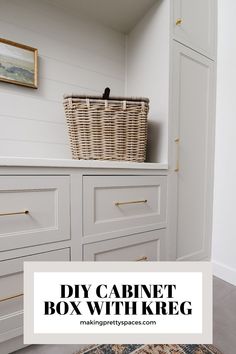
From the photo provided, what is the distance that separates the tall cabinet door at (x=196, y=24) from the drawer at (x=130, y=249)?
1.07 m

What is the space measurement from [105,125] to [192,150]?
23.3 inches

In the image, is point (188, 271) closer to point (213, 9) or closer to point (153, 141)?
point (153, 141)

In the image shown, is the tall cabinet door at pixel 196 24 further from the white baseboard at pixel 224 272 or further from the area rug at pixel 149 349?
the area rug at pixel 149 349

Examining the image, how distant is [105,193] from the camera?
2.99 ft

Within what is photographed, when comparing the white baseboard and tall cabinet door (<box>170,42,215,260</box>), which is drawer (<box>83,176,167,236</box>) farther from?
the white baseboard

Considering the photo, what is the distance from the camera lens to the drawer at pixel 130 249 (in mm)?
896

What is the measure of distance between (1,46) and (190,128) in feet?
3.54

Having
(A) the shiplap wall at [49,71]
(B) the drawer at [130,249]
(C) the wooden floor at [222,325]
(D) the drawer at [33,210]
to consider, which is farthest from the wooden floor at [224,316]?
(A) the shiplap wall at [49,71]

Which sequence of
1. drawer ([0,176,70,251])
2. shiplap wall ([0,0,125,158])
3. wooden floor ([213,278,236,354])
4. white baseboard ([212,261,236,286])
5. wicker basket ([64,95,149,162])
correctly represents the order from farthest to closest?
white baseboard ([212,261,236,286]) → shiplap wall ([0,0,125,158]) → wicker basket ([64,95,149,162]) → wooden floor ([213,278,236,354]) → drawer ([0,176,70,251])

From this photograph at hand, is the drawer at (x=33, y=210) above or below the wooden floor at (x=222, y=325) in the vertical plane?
above

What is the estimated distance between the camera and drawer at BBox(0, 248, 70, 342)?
0.73 m

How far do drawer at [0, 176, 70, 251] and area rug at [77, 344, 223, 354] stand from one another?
0.45m

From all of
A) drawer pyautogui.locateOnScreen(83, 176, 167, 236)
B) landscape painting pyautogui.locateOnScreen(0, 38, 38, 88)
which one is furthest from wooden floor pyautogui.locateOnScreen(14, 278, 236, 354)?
landscape painting pyautogui.locateOnScreen(0, 38, 38, 88)

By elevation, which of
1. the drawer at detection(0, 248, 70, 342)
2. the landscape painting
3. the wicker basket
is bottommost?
the drawer at detection(0, 248, 70, 342)
